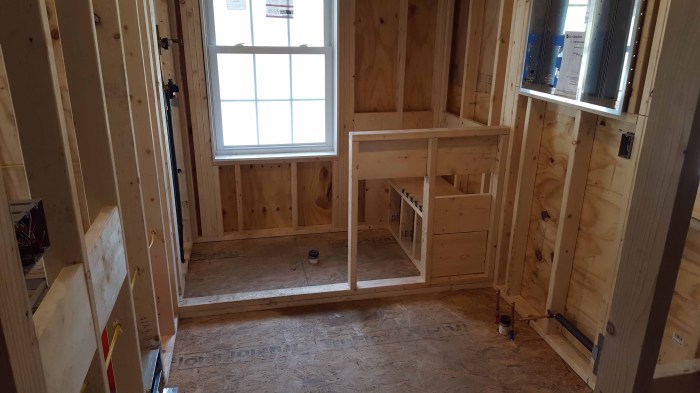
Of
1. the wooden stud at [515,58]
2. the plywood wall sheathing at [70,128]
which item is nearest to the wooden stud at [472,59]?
the wooden stud at [515,58]

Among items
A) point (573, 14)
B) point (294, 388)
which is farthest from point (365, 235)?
point (573, 14)

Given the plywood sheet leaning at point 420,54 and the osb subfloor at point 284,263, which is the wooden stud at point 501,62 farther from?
the osb subfloor at point 284,263

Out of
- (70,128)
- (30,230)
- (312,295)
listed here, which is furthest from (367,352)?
(30,230)

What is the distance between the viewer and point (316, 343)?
251 centimetres

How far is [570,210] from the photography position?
237 centimetres

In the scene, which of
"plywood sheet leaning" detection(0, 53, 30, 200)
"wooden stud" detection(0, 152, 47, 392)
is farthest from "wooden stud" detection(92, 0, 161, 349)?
"wooden stud" detection(0, 152, 47, 392)

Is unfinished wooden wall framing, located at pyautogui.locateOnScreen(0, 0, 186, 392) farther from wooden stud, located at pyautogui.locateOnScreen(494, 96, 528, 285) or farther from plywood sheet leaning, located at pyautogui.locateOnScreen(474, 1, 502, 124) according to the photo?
plywood sheet leaning, located at pyautogui.locateOnScreen(474, 1, 502, 124)

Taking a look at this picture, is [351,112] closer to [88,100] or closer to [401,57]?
[401,57]

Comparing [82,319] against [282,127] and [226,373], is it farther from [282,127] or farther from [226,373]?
[282,127]

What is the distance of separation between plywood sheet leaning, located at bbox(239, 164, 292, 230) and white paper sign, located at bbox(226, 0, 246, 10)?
46.0 inches

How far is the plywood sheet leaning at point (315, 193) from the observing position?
390 cm

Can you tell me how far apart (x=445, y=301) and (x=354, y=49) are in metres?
1.97

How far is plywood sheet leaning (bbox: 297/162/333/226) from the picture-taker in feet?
12.8

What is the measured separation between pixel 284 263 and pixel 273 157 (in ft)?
2.77
